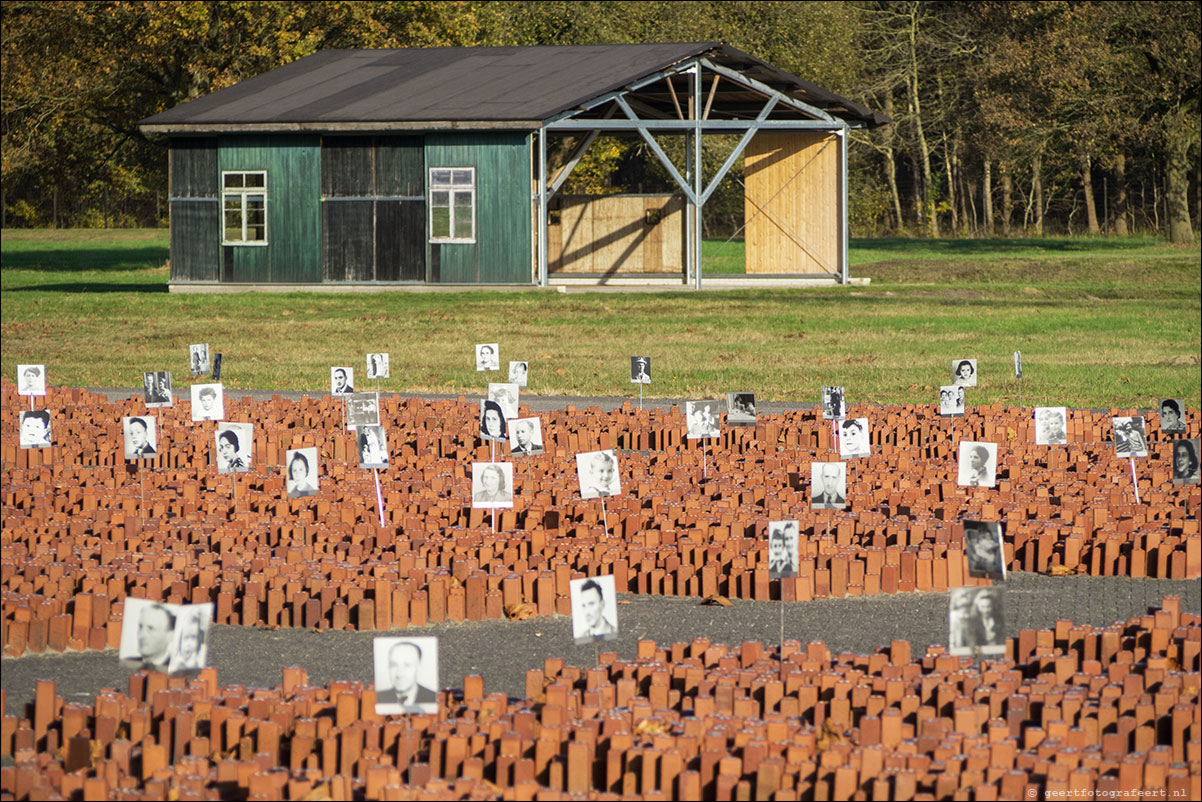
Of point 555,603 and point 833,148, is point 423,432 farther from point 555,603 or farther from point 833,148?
point 833,148

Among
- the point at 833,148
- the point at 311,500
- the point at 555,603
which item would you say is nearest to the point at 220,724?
the point at 555,603

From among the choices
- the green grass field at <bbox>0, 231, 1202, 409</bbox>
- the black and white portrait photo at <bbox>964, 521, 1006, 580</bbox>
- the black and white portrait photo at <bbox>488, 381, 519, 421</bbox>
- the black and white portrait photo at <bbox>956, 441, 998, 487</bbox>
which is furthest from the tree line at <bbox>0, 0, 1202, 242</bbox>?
the black and white portrait photo at <bbox>964, 521, 1006, 580</bbox>

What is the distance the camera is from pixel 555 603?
27.4 feet

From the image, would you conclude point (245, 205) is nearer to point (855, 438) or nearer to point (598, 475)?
point (855, 438)

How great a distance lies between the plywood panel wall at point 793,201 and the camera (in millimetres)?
34906

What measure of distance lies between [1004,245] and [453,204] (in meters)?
20.7

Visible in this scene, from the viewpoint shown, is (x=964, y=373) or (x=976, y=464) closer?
(x=976, y=464)

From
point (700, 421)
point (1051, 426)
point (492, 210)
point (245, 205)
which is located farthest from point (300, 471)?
point (245, 205)

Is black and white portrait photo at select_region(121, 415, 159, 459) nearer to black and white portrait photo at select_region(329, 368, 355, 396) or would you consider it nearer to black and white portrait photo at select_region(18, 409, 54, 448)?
black and white portrait photo at select_region(18, 409, 54, 448)

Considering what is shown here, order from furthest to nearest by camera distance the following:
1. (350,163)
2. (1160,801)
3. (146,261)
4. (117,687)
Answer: (146,261) → (350,163) → (117,687) → (1160,801)

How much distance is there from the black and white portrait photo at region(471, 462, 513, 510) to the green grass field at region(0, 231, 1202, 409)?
909 cm

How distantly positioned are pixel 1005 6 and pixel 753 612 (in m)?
48.0

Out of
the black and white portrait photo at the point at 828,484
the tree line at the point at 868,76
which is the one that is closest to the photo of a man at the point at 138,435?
the black and white portrait photo at the point at 828,484

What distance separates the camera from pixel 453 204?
104ft
